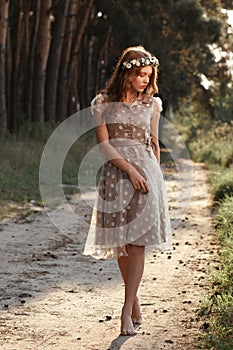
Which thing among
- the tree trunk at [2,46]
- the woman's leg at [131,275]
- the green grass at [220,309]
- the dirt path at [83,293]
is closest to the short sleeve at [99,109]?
the woman's leg at [131,275]

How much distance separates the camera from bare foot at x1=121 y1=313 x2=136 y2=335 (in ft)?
19.2

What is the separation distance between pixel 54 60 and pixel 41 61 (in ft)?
3.72

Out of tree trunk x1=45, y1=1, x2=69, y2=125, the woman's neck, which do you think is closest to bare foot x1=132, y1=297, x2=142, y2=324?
the woman's neck

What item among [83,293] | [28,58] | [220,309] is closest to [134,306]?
[220,309]

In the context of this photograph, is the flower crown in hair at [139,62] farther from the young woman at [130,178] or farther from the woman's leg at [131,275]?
the woman's leg at [131,275]

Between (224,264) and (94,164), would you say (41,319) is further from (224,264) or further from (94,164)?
(94,164)

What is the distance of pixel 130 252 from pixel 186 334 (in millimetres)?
709

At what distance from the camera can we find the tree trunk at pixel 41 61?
2369cm

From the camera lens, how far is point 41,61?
24.2 metres

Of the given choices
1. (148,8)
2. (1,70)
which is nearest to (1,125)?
(1,70)

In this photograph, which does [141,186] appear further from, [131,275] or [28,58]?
[28,58]

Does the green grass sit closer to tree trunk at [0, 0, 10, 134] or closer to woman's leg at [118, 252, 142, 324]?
woman's leg at [118, 252, 142, 324]

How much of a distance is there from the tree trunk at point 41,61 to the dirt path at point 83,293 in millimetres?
13529

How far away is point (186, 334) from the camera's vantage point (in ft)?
19.2
